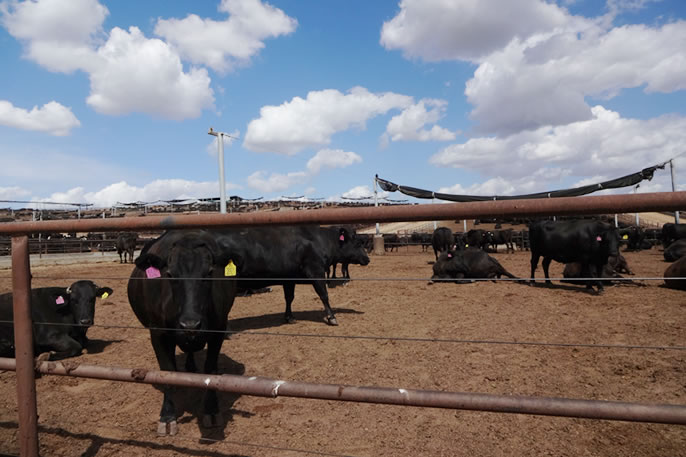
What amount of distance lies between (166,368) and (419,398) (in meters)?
2.33

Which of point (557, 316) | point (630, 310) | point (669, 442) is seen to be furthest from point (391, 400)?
point (630, 310)

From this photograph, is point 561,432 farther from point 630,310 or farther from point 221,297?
point 630,310

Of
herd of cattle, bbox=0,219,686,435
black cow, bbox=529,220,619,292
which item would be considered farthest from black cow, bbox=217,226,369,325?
black cow, bbox=529,220,619,292

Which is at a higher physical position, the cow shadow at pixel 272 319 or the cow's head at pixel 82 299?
the cow's head at pixel 82 299

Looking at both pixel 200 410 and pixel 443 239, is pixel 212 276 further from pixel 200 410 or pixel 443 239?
pixel 443 239

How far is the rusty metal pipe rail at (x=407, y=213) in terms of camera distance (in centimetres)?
153

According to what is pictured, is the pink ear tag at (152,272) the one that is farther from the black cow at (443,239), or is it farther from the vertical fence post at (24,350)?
the black cow at (443,239)

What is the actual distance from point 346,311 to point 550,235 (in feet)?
16.7

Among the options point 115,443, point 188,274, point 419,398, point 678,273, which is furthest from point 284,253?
point 678,273

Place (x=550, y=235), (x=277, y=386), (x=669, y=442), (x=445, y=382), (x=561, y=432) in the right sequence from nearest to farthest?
(x=277, y=386) → (x=669, y=442) → (x=561, y=432) → (x=445, y=382) → (x=550, y=235)

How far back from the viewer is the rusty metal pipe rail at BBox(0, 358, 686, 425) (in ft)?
4.69

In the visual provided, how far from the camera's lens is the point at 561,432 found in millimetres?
2953

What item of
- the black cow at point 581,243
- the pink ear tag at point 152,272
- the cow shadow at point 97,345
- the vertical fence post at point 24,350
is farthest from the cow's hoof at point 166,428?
the black cow at point 581,243

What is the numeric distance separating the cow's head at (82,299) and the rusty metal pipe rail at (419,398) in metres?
3.92
